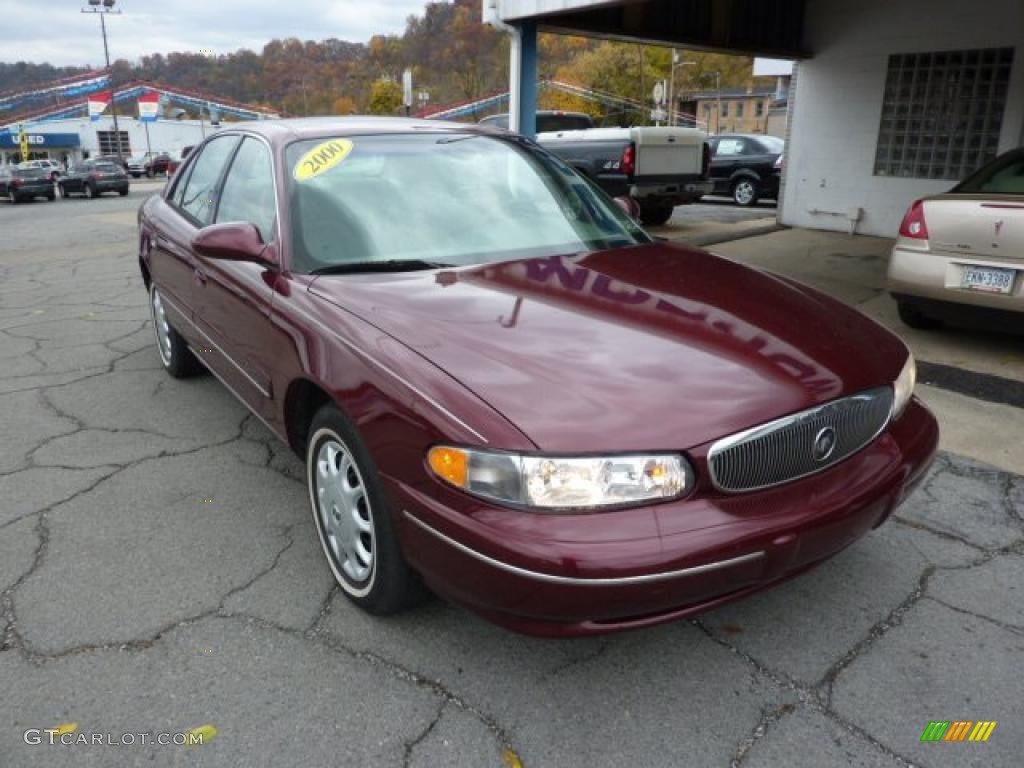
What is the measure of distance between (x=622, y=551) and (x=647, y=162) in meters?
10.5

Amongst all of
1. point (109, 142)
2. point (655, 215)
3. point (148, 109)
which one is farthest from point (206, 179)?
point (109, 142)

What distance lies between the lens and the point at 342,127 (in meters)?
3.32

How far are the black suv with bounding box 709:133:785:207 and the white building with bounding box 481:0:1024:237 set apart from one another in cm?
489

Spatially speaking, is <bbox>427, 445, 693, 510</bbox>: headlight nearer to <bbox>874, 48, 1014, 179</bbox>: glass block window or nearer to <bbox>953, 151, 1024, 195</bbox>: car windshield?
<bbox>953, 151, 1024, 195</bbox>: car windshield

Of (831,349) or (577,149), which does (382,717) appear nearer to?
(831,349)

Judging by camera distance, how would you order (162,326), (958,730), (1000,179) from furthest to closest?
1. (1000,179)
2. (162,326)
3. (958,730)

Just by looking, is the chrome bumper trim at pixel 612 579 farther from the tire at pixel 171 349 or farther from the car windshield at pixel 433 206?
the tire at pixel 171 349

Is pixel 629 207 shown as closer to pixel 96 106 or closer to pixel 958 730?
pixel 958 730

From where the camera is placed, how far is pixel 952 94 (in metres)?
8.93

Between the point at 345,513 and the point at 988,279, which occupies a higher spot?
the point at 988,279

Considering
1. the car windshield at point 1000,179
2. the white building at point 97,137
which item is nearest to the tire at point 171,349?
the car windshield at point 1000,179

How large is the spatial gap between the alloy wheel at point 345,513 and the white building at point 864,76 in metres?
6.18

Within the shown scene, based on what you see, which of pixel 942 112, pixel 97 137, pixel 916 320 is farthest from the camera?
pixel 97 137

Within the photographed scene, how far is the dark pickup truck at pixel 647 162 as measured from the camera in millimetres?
11305
